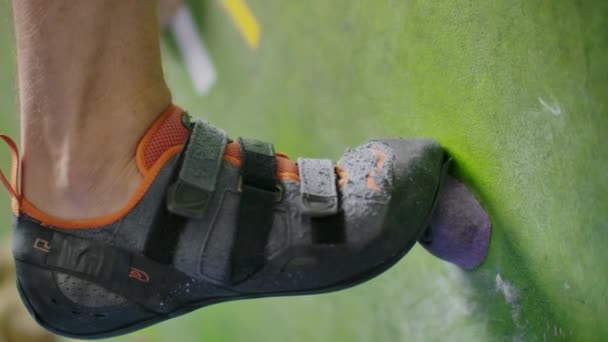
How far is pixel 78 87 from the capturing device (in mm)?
660

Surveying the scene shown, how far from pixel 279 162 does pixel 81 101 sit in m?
0.21

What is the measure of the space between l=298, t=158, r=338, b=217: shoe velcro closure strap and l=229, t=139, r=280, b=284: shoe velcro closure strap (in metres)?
0.03

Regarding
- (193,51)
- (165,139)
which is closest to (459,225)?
(165,139)

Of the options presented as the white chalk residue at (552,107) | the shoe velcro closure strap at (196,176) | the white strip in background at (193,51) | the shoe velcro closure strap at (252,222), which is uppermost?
the white chalk residue at (552,107)

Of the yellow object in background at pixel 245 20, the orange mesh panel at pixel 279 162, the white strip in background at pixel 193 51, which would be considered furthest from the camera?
the white strip in background at pixel 193 51

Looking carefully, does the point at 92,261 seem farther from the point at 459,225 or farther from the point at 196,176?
the point at 459,225

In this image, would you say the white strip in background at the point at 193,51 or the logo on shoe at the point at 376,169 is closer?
the logo on shoe at the point at 376,169

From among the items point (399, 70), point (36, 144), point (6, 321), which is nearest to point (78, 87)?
point (36, 144)

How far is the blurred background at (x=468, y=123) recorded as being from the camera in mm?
580

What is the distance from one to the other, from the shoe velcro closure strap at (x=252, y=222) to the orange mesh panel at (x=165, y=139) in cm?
7

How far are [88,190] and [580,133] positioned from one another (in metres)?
0.46

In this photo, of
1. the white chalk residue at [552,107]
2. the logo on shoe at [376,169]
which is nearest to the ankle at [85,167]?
the logo on shoe at [376,169]

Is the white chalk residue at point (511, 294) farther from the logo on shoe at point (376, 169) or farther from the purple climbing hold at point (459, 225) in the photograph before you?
the logo on shoe at point (376, 169)

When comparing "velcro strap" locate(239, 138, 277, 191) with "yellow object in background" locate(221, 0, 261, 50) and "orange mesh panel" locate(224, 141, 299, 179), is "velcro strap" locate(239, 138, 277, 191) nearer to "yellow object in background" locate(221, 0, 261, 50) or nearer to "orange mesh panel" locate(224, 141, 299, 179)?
"orange mesh panel" locate(224, 141, 299, 179)
